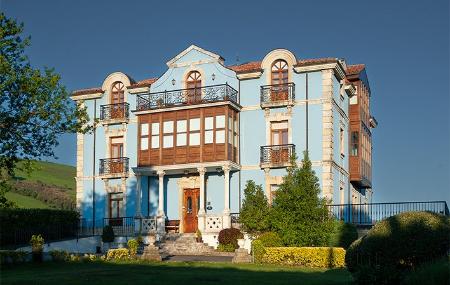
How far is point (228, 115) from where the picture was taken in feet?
117

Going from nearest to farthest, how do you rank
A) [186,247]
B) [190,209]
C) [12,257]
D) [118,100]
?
1. [12,257]
2. [186,247]
3. [190,209]
4. [118,100]

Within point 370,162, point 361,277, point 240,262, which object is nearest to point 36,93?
point 240,262

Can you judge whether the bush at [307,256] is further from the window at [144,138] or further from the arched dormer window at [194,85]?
the window at [144,138]

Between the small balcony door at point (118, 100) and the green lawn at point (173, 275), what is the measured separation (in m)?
13.9

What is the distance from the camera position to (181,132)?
36.5 metres

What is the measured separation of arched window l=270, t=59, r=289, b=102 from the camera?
3600 cm

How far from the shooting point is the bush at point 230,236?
33.2m

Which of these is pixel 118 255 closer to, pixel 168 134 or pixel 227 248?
pixel 227 248

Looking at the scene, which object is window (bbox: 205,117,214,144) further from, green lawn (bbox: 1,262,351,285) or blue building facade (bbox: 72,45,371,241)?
green lawn (bbox: 1,262,351,285)

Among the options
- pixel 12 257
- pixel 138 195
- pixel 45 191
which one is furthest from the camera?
pixel 45 191

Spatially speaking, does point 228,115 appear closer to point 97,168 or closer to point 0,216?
point 97,168

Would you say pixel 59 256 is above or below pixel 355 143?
below

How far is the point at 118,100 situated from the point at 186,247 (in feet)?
34.4

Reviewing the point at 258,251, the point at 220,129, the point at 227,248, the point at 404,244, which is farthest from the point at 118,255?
the point at 404,244
